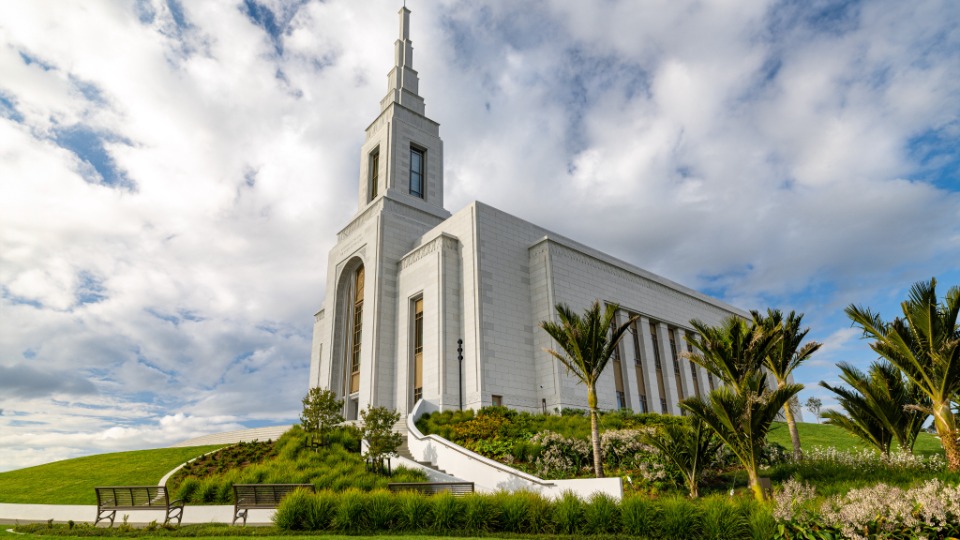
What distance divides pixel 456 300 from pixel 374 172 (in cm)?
1167

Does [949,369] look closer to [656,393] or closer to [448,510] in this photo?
[448,510]

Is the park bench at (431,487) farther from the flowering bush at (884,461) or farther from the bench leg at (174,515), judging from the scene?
the flowering bush at (884,461)

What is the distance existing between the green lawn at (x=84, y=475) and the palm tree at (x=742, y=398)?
1521 centimetres

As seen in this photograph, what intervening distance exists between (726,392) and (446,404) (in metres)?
12.7

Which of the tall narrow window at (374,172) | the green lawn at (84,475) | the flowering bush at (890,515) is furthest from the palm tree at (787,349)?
the tall narrow window at (374,172)

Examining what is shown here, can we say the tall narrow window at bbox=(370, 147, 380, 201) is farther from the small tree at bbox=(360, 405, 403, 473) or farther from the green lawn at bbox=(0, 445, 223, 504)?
the small tree at bbox=(360, 405, 403, 473)

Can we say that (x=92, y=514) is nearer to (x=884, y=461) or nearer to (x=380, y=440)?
(x=380, y=440)

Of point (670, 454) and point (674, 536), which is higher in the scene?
point (670, 454)

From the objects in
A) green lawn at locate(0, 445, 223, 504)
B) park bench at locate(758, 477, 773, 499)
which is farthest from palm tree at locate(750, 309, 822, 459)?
green lawn at locate(0, 445, 223, 504)

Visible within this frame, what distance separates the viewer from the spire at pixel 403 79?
32406 mm

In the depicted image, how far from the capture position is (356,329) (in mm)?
28906

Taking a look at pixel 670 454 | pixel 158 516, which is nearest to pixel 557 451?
pixel 670 454

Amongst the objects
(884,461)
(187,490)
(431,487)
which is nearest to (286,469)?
(187,490)

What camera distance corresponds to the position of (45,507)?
13664 mm
